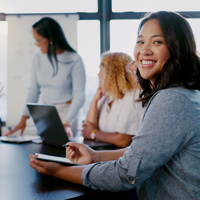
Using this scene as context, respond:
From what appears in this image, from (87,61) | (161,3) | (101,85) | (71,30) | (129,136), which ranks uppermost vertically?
(161,3)

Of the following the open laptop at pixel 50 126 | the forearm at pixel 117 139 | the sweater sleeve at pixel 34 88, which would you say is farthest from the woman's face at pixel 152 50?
the sweater sleeve at pixel 34 88

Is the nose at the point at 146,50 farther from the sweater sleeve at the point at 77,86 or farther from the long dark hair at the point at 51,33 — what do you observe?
the long dark hair at the point at 51,33

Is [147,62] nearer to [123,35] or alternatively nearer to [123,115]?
[123,115]

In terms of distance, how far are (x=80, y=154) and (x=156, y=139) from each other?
524mm

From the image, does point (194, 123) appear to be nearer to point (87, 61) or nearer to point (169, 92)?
point (169, 92)

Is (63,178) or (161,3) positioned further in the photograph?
(161,3)

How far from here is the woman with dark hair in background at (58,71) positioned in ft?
9.12

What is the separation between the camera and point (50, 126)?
1.79 metres

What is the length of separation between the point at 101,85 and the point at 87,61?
6.03 feet

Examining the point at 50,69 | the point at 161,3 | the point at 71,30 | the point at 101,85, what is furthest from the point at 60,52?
the point at 161,3

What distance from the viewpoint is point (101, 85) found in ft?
7.73

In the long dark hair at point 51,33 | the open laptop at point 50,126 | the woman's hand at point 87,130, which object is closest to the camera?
the open laptop at point 50,126

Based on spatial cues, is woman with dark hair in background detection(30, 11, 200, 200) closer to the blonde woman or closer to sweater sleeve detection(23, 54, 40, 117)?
the blonde woman

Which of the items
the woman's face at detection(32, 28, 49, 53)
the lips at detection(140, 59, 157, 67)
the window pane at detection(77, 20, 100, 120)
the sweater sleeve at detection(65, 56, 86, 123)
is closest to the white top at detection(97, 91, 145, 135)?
the sweater sleeve at detection(65, 56, 86, 123)
